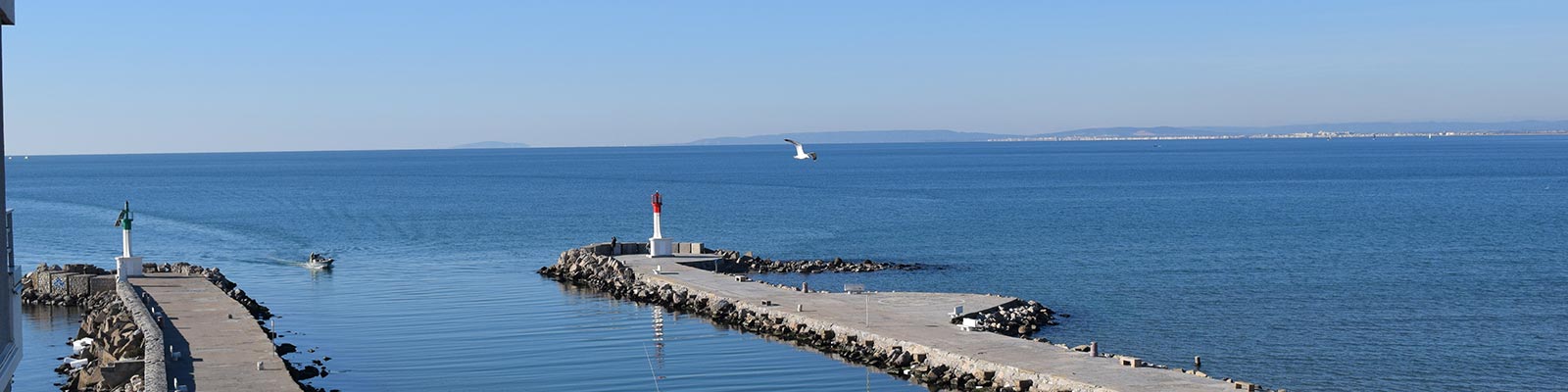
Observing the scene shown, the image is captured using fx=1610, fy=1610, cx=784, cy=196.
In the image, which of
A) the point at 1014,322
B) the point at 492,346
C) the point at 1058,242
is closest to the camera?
the point at 492,346

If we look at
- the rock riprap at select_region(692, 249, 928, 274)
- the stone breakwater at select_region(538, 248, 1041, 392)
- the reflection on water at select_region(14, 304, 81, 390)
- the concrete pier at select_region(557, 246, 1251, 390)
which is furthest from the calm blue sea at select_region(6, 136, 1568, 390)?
the rock riprap at select_region(692, 249, 928, 274)

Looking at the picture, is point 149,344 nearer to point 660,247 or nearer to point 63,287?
point 63,287

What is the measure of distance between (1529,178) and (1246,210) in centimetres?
5521

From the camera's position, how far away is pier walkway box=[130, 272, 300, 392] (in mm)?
21844

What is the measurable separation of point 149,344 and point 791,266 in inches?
944

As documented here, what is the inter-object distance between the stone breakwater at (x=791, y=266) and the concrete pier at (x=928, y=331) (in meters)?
2.79

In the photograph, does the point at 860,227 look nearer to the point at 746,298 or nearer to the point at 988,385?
the point at 746,298

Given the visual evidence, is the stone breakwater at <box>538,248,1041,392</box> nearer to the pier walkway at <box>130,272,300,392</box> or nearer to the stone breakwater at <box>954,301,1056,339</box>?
the stone breakwater at <box>954,301,1056,339</box>

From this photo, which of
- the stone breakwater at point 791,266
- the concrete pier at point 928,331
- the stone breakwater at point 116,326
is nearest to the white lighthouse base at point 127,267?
the stone breakwater at point 116,326

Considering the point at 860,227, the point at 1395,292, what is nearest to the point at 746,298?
the point at 1395,292

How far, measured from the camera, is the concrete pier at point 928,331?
22.2 metres

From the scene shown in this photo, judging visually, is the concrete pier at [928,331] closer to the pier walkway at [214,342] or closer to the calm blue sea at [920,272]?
the calm blue sea at [920,272]

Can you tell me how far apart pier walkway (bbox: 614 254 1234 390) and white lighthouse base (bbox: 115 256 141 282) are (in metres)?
12.1

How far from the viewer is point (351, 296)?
129ft
